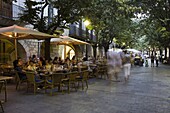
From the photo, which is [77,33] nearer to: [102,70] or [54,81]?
[102,70]

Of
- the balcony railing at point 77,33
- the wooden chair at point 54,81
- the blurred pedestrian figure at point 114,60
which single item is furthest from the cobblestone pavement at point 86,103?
the balcony railing at point 77,33

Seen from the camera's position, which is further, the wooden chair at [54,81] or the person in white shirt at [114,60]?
the person in white shirt at [114,60]

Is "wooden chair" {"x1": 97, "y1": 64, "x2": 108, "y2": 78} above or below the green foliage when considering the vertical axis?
below

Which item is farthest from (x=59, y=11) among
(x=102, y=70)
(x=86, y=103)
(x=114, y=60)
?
(x=86, y=103)

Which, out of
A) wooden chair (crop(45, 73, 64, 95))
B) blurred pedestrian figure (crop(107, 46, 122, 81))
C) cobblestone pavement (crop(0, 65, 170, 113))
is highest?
blurred pedestrian figure (crop(107, 46, 122, 81))

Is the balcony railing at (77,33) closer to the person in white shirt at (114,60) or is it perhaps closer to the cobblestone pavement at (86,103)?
the person in white shirt at (114,60)

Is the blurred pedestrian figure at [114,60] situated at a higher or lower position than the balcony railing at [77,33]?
lower

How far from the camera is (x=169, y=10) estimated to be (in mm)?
21531

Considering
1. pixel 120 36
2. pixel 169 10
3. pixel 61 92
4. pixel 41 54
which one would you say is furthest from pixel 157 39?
pixel 61 92

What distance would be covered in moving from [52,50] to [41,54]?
8.86ft

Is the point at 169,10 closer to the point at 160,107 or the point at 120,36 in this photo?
the point at 120,36

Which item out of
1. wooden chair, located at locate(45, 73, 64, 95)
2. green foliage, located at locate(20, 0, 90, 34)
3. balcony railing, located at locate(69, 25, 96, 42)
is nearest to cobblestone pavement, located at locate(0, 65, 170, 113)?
wooden chair, located at locate(45, 73, 64, 95)

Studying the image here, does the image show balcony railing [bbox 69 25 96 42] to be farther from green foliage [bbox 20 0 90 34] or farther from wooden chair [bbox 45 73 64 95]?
wooden chair [bbox 45 73 64 95]

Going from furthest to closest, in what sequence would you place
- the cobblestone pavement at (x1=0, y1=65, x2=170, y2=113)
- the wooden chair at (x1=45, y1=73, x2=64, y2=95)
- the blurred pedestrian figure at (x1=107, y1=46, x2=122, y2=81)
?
the blurred pedestrian figure at (x1=107, y1=46, x2=122, y2=81) → the wooden chair at (x1=45, y1=73, x2=64, y2=95) → the cobblestone pavement at (x1=0, y1=65, x2=170, y2=113)
